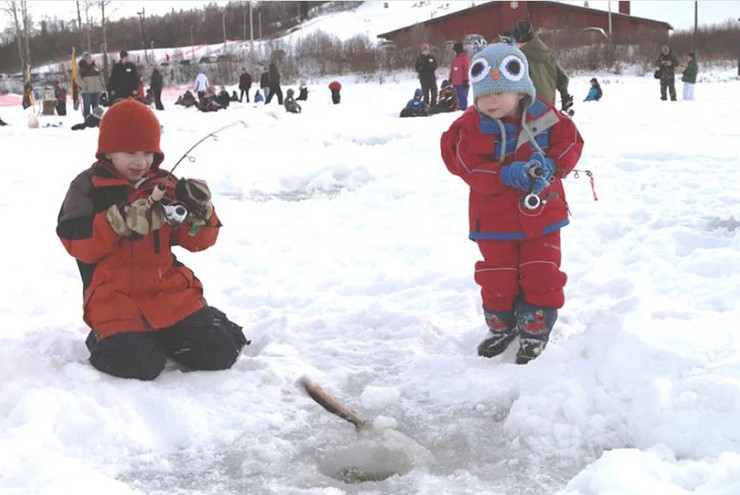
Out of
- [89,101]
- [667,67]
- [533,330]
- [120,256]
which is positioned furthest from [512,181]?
[667,67]

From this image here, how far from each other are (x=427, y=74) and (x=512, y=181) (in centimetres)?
1287

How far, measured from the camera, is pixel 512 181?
298 centimetres

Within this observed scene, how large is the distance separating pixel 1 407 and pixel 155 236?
0.87 m

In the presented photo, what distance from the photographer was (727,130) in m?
9.24

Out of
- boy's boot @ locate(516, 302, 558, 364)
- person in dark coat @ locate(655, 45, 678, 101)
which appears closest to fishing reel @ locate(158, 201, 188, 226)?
boy's boot @ locate(516, 302, 558, 364)

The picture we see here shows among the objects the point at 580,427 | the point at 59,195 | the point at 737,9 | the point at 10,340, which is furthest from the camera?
the point at 737,9

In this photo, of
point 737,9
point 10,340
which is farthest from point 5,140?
point 737,9

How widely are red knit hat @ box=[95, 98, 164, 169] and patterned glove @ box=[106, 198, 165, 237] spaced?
266 millimetres

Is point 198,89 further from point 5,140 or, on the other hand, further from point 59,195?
point 59,195

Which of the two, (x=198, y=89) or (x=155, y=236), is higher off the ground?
(x=198, y=89)

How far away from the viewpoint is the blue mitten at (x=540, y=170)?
116 inches

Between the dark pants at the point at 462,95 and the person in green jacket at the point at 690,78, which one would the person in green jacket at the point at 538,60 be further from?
the person in green jacket at the point at 690,78

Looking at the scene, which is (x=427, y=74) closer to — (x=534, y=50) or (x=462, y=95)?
(x=462, y=95)

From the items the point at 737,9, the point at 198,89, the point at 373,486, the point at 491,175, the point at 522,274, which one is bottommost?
the point at 373,486
